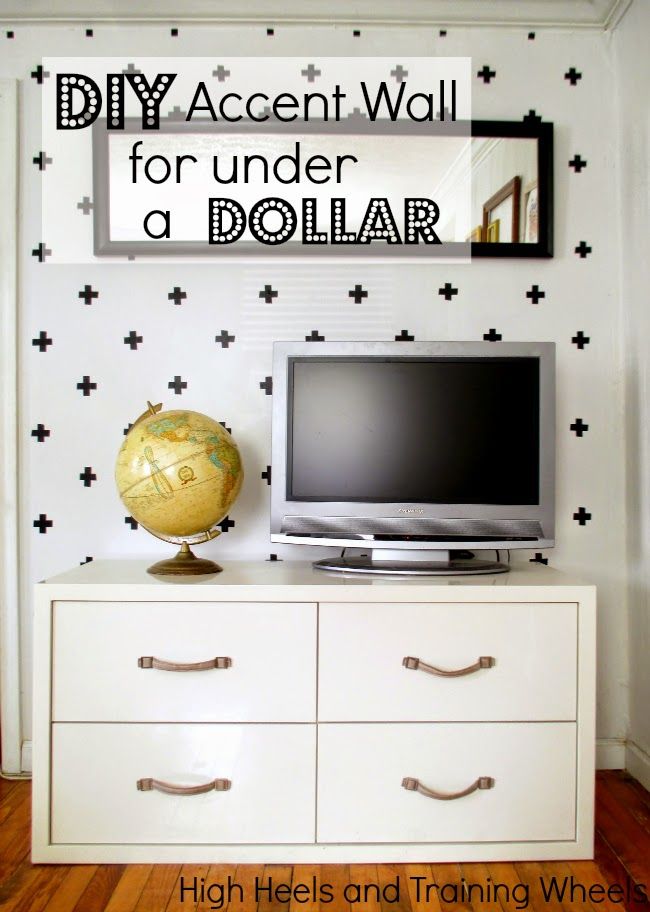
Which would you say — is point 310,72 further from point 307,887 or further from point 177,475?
point 307,887

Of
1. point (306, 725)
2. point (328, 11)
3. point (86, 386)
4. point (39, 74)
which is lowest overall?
point (306, 725)

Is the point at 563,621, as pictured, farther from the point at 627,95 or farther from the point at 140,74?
the point at 140,74

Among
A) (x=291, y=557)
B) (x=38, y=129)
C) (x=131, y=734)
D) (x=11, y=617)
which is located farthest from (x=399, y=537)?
(x=38, y=129)

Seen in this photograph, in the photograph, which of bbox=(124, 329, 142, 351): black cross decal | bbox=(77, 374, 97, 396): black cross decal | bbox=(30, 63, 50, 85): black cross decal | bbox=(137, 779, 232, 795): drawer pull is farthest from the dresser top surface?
bbox=(30, 63, 50, 85): black cross decal

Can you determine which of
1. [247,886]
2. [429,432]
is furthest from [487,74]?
[247,886]

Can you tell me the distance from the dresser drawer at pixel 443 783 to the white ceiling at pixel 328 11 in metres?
1.88

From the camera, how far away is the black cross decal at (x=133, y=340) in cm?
216

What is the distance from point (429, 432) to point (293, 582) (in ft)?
1.67

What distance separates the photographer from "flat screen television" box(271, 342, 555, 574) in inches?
74.4

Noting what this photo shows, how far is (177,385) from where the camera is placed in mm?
2160

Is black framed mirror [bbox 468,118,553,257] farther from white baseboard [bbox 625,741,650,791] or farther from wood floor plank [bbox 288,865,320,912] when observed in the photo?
wood floor plank [bbox 288,865,320,912]

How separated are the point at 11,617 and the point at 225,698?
0.80 metres

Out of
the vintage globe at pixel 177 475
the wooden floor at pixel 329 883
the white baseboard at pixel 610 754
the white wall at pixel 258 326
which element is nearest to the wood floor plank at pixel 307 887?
the wooden floor at pixel 329 883

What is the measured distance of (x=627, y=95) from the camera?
2.11m
